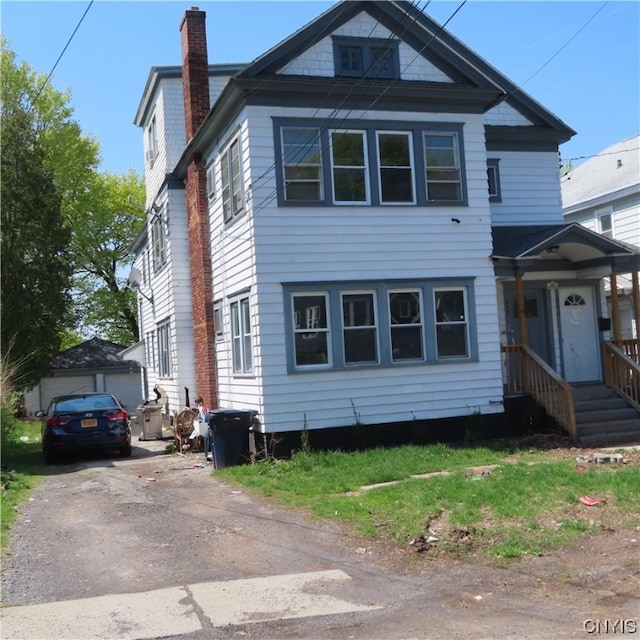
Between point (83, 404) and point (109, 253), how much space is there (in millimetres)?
31614

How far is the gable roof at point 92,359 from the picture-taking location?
1353 inches

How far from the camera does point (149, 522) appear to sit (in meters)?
9.56

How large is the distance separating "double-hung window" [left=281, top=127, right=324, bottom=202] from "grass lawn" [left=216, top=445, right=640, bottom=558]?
16.6 feet

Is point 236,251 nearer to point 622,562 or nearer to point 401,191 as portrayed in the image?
point 401,191

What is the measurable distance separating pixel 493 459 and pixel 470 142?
670 centimetres

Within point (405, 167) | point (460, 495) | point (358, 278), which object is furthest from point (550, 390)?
point (460, 495)

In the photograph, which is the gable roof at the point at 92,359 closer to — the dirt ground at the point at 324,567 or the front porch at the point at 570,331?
the front porch at the point at 570,331

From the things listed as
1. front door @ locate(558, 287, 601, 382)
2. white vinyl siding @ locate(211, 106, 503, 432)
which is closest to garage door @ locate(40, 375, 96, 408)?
white vinyl siding @ locate(211, 106, 503, 432)

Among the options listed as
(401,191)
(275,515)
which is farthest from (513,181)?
(275,515)

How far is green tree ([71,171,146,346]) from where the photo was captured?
44.9m

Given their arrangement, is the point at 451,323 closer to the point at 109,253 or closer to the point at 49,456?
the point at 49,456

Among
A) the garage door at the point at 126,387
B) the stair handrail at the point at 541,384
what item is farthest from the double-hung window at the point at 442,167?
the garage door at the point at 126,387

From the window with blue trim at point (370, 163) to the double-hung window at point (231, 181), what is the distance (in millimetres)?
1172

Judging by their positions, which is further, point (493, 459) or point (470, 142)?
point (470, 142)
